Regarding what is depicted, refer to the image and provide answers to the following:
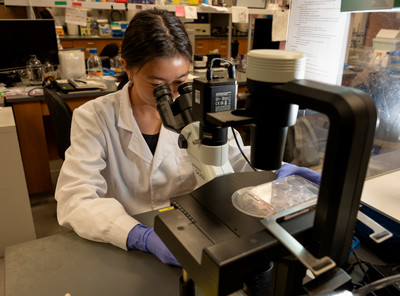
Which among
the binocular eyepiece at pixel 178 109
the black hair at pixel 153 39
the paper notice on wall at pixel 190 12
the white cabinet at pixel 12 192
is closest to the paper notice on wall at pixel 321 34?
the black hair at pixel 153 39

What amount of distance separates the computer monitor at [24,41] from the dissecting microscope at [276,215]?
2469mm

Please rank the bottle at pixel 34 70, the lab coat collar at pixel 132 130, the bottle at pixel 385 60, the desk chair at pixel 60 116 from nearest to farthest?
the lab coat collar at pixel 132 130 < the bottle at pixel 385 60 < the desk chair at pixel 60 116 < the bottle at pixel 34 70

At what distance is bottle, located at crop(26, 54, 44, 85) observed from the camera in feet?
8.26

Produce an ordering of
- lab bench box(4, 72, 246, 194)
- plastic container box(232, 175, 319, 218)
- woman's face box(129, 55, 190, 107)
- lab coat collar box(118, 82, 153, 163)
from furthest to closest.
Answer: lab bench box(4, 72, 246, 194) → lab coat collar box(118, 82, 153, 163) → woman's face box(129, 55, 190, 107) → plastic container box(232, 175, 319, 218)

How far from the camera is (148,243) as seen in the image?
31.1 inches

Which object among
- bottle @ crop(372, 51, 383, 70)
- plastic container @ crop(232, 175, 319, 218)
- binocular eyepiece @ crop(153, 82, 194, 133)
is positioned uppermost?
bottle @ crop(372, 51, 383, 70)

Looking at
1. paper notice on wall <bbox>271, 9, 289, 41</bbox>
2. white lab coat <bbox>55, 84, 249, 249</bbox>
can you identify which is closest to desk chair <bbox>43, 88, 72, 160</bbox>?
white lab coat <bbox>55, 84, 249, 249</bbox>

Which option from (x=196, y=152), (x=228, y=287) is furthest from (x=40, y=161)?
(x=228, y=287)

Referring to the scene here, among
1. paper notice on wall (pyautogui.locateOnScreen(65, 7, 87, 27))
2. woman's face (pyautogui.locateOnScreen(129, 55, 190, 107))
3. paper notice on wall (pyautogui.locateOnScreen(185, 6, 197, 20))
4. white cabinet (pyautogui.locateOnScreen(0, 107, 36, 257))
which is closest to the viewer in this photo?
woman's face (pyautogui.locateOnScreen(129, 55, 190, 107))

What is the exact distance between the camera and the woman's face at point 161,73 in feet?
3.36

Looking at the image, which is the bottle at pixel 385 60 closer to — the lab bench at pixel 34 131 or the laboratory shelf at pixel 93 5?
the lab bench at pixel 34 131

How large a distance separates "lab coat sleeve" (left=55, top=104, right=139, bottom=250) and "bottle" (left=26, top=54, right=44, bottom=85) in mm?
1683

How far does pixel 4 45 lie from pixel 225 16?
441 cm

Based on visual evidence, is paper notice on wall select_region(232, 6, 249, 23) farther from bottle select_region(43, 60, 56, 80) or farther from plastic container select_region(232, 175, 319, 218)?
plastic container select_region(232, 175, 319, 218)
